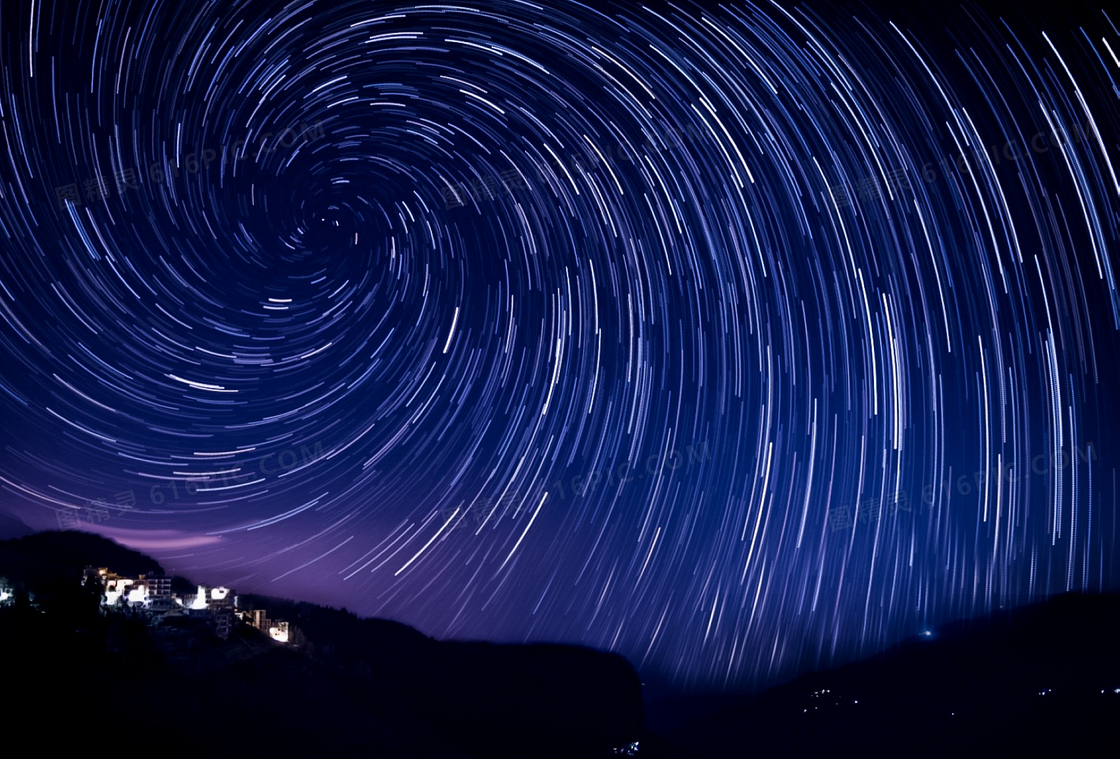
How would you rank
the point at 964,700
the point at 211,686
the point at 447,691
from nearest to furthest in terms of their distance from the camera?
the point at 211,686
the point at 447,691
the point at 964,700

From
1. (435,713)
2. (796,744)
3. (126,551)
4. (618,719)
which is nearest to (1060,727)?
(796,744)

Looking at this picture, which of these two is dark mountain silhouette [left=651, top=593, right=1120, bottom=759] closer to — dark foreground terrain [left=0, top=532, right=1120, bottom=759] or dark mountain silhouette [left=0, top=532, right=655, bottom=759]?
dark foreground terrain [left=0, top=532, right=1120, bottom=759]

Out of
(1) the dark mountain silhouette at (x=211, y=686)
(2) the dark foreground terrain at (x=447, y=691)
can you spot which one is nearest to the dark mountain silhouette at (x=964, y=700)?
(2) the dark foreground terrain at (x=447, y=691)

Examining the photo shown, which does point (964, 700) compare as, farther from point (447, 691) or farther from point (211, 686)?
point (211, 686)

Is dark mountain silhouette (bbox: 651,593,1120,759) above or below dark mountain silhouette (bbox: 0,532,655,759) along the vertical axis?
below

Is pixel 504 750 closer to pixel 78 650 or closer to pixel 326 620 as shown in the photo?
pixel 326 620

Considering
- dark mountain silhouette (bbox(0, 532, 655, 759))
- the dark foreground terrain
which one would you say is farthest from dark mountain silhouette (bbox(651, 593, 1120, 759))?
dark mountain silhouette (bbox(0, 532, 655, 759))

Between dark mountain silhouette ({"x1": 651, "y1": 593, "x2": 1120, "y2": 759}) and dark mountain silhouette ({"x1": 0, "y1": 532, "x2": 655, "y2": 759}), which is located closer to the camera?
dark mountain silhouette ({"x1": 0, "y1": 532, "x2": 655, "y2": 759})

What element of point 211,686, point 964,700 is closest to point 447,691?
point 211,686
